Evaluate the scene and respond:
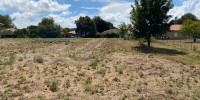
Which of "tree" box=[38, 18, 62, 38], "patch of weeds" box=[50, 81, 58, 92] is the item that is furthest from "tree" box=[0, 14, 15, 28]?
Answer: "patch of weeds" box=[50, 81, 58, 92]

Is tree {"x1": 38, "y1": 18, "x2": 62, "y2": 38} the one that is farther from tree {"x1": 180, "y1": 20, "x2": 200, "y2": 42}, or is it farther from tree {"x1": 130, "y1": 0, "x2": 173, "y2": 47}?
tree {"x1": 130, "y1": 0, "x2": 173, "y2": 47}

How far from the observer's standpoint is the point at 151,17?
22328 millimetres

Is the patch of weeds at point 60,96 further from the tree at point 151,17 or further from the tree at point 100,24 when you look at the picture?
the tree at point 100,24

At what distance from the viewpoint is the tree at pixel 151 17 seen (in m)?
22.2

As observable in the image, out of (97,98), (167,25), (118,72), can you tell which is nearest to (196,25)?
(167,25)

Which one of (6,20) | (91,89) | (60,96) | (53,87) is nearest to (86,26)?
(6,20)

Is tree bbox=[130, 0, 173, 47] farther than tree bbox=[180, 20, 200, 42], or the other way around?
tree bbox=[180, 20, 200, 42]

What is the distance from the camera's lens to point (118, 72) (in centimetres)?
984

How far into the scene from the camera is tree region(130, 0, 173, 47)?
73.0 ft

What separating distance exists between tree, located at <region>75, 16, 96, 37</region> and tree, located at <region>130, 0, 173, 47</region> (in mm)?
54425

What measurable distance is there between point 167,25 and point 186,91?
17.5m

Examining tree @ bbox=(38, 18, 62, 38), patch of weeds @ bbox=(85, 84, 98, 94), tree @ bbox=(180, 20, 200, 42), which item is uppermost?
tree @ bbox=(38, 18, 62, 38)

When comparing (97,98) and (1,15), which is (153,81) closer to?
(97,98)

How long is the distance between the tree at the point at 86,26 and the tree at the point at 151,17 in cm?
5443
